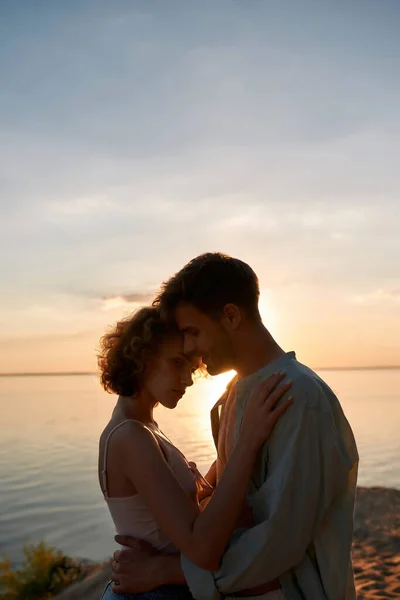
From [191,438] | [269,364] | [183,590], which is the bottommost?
[191,438]

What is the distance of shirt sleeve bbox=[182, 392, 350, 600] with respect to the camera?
8.41ft

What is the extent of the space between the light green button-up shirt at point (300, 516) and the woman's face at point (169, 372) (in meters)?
0.74

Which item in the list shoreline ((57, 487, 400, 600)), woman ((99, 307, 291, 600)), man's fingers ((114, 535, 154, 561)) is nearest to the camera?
woman ((99, 307, 291, 600))

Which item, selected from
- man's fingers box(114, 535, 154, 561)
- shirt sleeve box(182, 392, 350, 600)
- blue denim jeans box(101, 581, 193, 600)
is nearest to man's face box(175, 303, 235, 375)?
shirt sleeve box(182, 392, 350, 600)

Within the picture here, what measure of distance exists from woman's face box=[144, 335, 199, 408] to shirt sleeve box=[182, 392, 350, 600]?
0.79 metres

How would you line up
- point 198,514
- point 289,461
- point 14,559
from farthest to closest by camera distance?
point 14,559 → point 198,514 → point 289,461

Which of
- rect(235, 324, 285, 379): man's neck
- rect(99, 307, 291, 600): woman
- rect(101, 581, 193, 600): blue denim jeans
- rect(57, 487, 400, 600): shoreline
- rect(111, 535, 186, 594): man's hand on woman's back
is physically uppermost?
rect(235, 324, 285, 379): man's neck

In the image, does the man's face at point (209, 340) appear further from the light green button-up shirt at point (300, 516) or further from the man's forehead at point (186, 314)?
the light green button-up shirt at point (300, 516)

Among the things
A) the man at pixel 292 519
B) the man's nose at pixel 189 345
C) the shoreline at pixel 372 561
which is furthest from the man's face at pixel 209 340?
the shoreline at pixel 372 561

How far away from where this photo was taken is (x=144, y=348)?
337cm

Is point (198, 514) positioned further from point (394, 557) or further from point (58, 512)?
point (58, 512)

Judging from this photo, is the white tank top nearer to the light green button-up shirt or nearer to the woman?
the woman

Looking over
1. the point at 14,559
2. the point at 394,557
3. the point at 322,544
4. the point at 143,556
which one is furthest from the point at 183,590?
the point at 14,559

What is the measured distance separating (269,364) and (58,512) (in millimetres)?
15455
